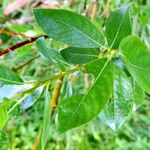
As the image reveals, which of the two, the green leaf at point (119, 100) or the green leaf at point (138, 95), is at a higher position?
the green leaf at point (119, 100)

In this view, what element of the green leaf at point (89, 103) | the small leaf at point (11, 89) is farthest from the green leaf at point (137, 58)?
the small leaf at point (11, 89)

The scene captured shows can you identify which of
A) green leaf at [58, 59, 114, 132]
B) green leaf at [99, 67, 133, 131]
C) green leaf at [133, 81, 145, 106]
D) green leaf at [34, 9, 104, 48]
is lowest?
green leaf at [133, 81, 145, 106]

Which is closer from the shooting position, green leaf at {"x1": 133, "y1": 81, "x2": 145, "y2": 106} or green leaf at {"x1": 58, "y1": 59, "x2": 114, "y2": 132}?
green leaf at {"x1": 58, "y1": 59, "x2": 114, "y2": 132}

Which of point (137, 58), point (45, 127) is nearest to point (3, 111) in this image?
point (45, 127)

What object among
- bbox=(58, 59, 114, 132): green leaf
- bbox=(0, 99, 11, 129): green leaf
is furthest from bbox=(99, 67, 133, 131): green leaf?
bbox=(0, 99, 11, 129): green leaf

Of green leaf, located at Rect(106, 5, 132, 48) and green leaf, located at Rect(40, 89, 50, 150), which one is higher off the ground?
green leaf, located at Rect(106, 5, 132, 48)

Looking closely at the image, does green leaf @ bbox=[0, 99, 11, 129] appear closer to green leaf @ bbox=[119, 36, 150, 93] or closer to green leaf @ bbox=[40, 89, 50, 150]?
green leaf @ bbox=[40, 89, 50, 150]

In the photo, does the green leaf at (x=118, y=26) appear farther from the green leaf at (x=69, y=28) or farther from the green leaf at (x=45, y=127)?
the green leaf at (x=45, y=127)

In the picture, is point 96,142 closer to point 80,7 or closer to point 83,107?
point 80,7
